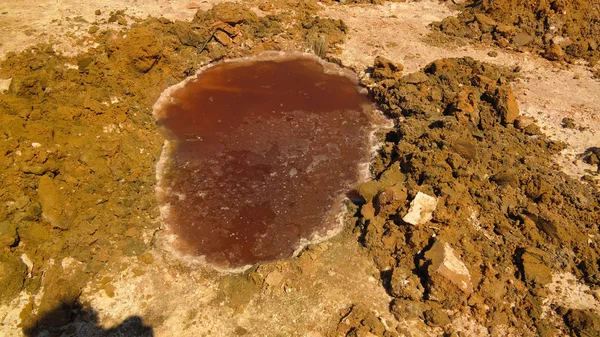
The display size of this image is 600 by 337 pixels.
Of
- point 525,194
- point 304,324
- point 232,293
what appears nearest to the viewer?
point 304,324

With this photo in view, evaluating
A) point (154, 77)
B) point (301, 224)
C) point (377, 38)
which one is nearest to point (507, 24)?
point (377, 38)

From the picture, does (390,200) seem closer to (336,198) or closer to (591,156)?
(336,198)

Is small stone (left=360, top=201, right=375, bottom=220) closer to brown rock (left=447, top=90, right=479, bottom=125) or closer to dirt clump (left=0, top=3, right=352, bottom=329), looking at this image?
brown rock (left=447, top=90, right=479, bottom=125)

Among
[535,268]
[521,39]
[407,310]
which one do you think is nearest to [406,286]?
[407,310]

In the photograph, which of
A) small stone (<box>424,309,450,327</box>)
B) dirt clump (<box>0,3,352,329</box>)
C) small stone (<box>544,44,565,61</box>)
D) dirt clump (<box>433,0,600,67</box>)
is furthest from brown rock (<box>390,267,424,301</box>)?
dirt clump (<box>433,0,600,67</box>)

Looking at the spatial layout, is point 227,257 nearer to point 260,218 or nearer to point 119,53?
point 260,218

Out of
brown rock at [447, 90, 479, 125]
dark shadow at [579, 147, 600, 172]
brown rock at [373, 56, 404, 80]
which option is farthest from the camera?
brown rock at [373, 56, 404, 80]

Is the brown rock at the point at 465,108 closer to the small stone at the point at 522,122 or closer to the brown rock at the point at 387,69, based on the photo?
the small stone at the point at 522,122
